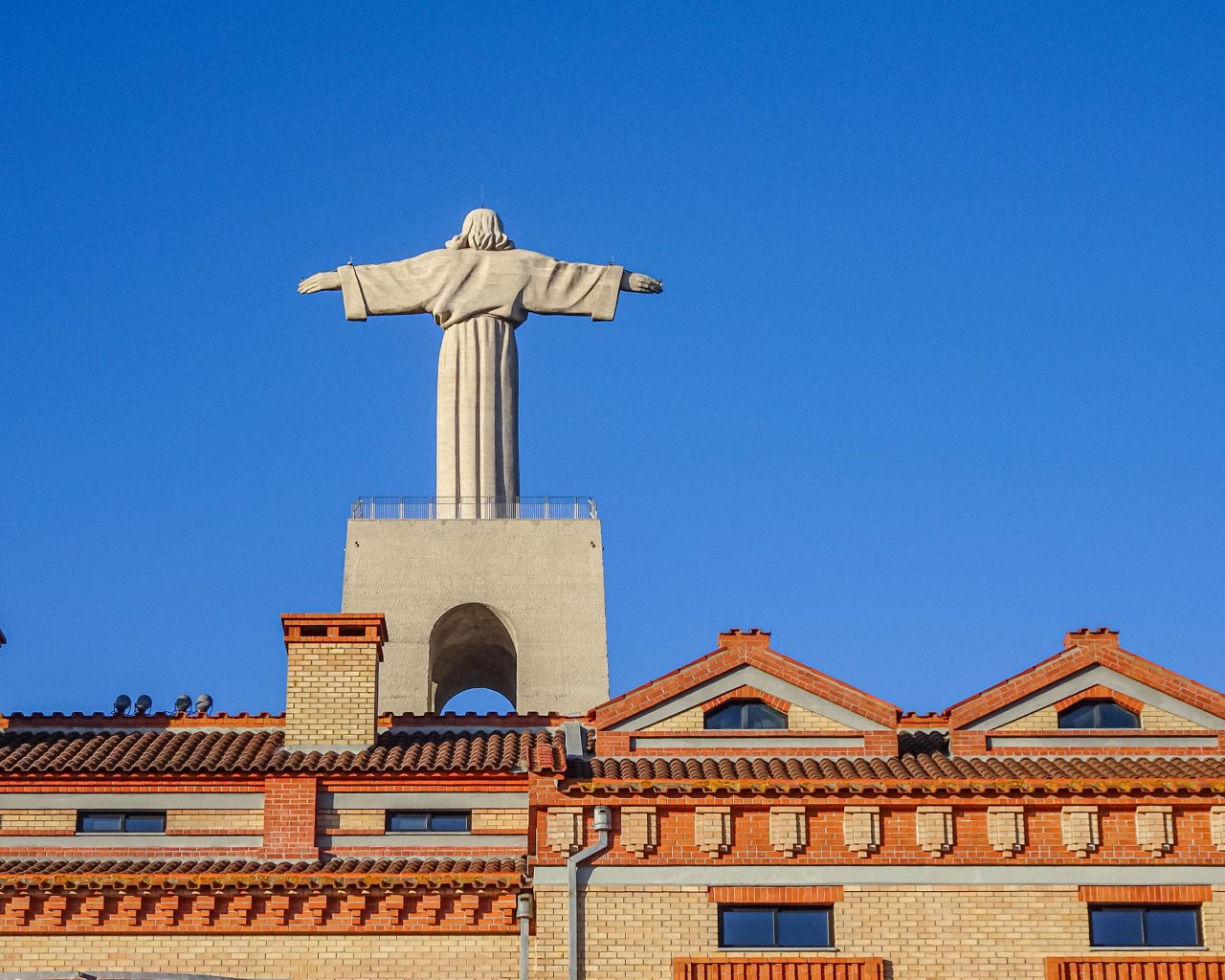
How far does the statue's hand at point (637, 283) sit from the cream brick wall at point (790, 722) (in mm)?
20966

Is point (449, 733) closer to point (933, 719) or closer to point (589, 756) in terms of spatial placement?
point (589, 756)

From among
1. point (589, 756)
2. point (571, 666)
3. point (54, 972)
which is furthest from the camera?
point (571, 666)

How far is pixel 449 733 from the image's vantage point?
137ft

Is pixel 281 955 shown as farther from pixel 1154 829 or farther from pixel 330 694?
pixel 1154 829

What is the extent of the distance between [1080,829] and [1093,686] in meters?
5.26

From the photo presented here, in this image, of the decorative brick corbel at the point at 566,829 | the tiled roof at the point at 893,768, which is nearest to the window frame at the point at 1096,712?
the tiled roof at the point at 893,768

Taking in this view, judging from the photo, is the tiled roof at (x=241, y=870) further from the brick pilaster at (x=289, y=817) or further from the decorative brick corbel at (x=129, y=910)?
the brick pilaster at (x=289, y=817)

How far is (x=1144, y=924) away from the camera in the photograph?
110 feet

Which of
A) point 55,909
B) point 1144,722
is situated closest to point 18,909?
point 55,909

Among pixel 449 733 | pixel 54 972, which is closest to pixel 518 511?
pixel 449 733

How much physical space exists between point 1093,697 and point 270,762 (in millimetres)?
13874

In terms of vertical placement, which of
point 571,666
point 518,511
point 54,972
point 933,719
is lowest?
point 54,972

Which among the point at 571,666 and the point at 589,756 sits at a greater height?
the point at 571,666

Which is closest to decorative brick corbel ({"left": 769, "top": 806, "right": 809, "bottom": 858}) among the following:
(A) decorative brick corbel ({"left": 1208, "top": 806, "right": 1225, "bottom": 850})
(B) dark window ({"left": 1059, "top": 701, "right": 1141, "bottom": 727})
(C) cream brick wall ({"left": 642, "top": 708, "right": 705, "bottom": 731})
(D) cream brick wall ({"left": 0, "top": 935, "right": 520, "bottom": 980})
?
(D) cream brick wall ({"left": 0, "top": 935, "right": 520, "bottom": 980})
